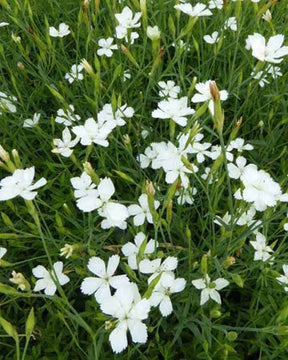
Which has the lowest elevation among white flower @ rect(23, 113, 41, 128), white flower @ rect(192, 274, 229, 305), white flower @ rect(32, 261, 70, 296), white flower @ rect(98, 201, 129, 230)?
white flower @ rect(192, 274, 229, 305)

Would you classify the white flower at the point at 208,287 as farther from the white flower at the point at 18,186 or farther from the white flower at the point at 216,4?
the white flower at the point at 216,4

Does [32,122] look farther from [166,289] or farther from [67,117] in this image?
[166,289]

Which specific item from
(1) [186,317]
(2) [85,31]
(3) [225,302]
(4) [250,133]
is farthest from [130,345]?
(2) [85,31]

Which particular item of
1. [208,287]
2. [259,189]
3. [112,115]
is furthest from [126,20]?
[208,287]

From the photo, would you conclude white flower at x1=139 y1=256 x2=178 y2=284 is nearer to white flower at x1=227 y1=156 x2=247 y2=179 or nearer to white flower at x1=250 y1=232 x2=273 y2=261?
white flower at x1=250 y1=232 x2=273 y2=261

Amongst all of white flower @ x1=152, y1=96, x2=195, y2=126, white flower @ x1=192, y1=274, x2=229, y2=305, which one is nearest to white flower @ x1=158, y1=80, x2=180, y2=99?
white flower @ x1=152, y1=96, x2=195, y2=126

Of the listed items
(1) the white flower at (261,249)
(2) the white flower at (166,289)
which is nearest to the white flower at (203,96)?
(1) the white flower at (261,249)

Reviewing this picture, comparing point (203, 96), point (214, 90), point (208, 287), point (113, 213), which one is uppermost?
point (214, 90)

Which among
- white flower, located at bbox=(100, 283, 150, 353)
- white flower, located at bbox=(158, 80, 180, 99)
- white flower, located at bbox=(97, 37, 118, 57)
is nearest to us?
white flower, located at bbox=(100, 283, 150, 353)
